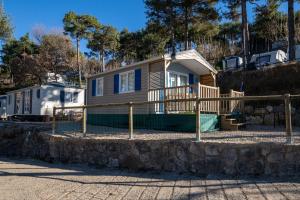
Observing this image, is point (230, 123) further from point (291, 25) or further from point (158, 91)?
point (291, 25)

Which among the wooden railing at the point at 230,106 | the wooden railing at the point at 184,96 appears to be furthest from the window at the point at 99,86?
the wooden railing at the point at 230,106

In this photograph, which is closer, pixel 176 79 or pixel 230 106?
pixel 230 106

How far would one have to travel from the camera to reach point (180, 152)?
7281 mm

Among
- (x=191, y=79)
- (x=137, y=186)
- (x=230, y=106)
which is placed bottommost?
(x=137, y=186)

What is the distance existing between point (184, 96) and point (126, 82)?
341cm

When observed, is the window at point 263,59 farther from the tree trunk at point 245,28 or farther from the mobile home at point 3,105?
the mobile home at point 3,105

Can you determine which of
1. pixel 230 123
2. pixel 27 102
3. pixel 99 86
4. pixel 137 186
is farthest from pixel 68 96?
pixel 137 186

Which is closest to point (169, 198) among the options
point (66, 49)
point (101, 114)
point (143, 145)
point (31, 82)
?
point (143, 145)

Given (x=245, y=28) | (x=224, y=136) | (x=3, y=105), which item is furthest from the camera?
(x=3, y=105)

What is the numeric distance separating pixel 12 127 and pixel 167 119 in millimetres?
8414

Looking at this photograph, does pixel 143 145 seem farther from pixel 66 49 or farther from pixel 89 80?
pixel 66 49

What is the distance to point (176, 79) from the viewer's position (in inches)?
530

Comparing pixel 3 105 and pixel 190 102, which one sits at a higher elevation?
pixel 3 105

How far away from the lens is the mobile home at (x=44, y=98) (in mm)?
20047
